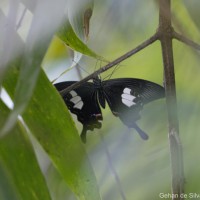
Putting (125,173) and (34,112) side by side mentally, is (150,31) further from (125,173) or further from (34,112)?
(34,112)

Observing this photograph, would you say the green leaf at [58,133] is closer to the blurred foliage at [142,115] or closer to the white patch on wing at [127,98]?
the white patch on wing at [127,98]

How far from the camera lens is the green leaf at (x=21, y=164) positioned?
0.57 metres

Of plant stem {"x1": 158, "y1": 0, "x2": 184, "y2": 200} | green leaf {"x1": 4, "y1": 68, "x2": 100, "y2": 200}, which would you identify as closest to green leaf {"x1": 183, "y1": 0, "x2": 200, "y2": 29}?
plant stem {"x1": 158, "y1": 0, "x2": 184, "y2": 200}

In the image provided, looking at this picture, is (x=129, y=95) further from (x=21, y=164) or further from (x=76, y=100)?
(x=21, y=164)

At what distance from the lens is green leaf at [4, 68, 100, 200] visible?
605 mm

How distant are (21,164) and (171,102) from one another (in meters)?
0.21

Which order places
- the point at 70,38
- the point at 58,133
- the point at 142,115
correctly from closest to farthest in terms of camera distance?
the point at 58,133 → the point at 70,38 → the point at 142,115

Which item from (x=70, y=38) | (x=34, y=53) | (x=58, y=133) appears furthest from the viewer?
(x=70, y=38)

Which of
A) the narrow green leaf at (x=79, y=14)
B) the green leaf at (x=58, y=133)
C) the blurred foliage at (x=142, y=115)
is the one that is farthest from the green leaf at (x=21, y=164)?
the blurred foliage at (x=142, y=115)

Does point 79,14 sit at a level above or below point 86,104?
above

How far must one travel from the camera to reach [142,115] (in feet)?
3.17

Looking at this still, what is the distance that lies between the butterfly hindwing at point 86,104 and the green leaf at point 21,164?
0.18 metres

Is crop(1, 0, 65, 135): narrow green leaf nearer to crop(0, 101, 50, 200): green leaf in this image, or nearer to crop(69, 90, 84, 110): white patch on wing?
crop(0, 101, 50, 200): green leaf

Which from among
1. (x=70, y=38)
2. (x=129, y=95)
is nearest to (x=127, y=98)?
(x=129, y=95)
